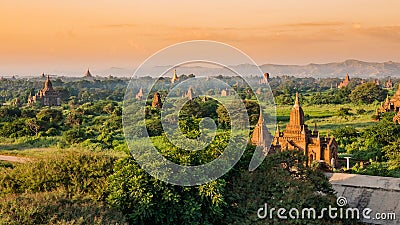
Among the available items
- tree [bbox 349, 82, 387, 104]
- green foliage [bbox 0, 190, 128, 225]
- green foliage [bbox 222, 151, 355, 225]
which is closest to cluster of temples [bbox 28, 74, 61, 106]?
tree [bbox 349, 82, 387, 104]

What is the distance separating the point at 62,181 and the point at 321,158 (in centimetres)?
1269

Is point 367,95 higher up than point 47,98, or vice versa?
point 47,98

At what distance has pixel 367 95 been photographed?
64.1 metres

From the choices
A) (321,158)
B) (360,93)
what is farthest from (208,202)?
(360,93)

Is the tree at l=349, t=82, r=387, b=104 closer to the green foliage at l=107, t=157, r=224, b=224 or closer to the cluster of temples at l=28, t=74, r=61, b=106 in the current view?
the cluster of temples at l=28, t=74, r=61, b=106

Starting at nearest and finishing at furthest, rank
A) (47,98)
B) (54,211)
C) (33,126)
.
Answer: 1. (54,211)
2. (33,126)
3. (47,98)

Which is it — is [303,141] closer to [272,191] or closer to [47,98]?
[272,191]

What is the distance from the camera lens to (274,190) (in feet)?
38.3

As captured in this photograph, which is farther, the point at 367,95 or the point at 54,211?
the point at 367,95

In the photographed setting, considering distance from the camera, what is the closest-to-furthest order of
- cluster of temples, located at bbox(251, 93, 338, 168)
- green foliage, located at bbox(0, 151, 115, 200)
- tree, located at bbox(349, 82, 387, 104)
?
green foliage, located at bbox(0, 151, 115, 200)
cluster of temples, located at bbox(251, 93, 338, 168)
tree, located at bbox(349, 82, 387, 104)

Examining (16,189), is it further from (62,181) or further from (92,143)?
(92,143)

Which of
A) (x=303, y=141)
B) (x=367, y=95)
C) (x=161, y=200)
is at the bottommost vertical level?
(x=367, y=95)

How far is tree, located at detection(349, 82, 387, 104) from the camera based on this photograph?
210 ft

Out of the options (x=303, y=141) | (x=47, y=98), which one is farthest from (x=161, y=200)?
(x=47, y=98)
